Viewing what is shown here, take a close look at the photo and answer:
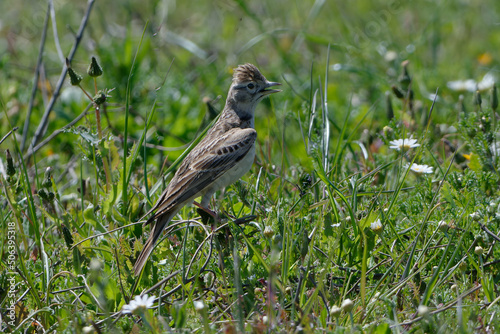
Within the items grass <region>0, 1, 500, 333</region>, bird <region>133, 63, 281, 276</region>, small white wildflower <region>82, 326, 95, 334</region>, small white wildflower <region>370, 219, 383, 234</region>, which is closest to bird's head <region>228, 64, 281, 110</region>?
bird <region>133, 63, 281, 276</region>

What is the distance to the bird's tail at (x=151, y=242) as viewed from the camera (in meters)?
3.55

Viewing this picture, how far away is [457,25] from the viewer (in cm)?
895

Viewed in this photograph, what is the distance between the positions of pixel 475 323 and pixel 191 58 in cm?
661

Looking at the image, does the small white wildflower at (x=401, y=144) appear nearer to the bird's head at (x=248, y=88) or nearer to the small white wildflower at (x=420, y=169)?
the small white wildflower at (x=420, y=169)

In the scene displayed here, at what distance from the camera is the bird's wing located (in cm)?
426

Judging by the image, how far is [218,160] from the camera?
182 inches

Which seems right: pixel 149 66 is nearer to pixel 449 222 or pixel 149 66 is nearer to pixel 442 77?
pixel 442 77

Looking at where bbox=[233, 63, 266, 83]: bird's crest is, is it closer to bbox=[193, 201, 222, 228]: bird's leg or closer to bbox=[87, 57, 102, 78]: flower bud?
bbox=[193, 201, 222, 228]: bird's leg

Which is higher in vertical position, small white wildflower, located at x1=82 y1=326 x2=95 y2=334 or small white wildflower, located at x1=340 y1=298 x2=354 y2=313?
small white wildflower, located at x1=82 y1=326 x2=95 y2=334

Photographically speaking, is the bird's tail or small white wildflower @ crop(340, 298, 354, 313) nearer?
small white wildflower @ crop(340, 298, 354, 313)

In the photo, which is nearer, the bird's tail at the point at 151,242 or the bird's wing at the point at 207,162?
the bird's tail at the point at 151,242

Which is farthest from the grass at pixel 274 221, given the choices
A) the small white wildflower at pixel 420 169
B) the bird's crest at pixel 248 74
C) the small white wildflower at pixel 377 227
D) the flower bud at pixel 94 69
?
the bird's crest at pixel 248 74

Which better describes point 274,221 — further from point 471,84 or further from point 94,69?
point 471,84

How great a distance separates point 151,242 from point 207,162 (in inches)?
41.6
